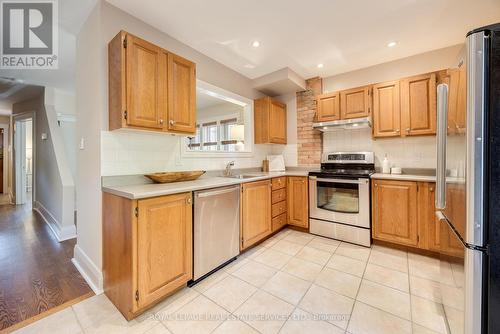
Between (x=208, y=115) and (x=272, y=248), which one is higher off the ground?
(x=208, y=115)

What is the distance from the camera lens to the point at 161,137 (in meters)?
2.31

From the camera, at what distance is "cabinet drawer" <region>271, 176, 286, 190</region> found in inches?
123

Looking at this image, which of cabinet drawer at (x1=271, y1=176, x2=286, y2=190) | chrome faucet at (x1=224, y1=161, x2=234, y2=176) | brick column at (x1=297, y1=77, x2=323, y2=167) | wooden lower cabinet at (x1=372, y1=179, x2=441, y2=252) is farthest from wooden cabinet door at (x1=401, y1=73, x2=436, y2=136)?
chrome faucet at (x1=224, y1=161, x2=234, y2=176)

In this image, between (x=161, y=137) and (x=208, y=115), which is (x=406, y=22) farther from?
(x=208, y=115)

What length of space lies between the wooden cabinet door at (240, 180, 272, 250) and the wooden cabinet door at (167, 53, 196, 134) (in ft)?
3.22

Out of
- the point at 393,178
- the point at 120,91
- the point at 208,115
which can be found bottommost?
the point at 393,178

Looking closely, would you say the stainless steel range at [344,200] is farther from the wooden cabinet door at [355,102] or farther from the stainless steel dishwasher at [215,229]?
the stainless steel dishwasher at [215,229]

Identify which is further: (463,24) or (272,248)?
(272,248)

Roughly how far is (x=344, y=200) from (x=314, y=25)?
2212mm

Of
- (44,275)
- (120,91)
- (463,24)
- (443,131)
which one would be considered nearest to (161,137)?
(120,91)

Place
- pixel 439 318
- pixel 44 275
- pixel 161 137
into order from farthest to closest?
pixel 161 137 < pixel 44 275 < pixel 439 318

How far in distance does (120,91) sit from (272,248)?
243 cm

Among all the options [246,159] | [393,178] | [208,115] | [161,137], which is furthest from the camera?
[208,115]
